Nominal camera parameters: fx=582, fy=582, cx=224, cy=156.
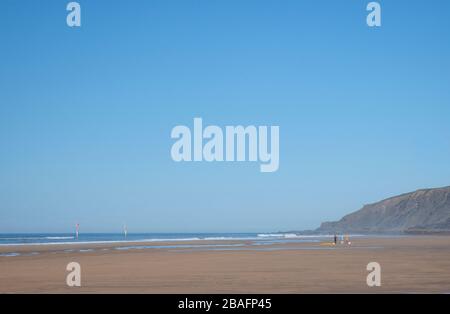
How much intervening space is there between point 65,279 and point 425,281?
42.5 feet

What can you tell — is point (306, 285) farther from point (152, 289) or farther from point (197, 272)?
point (197, 272)

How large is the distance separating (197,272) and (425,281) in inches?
372

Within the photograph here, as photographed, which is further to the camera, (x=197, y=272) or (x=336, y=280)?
(x=197, y=272)

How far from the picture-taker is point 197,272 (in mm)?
24812
